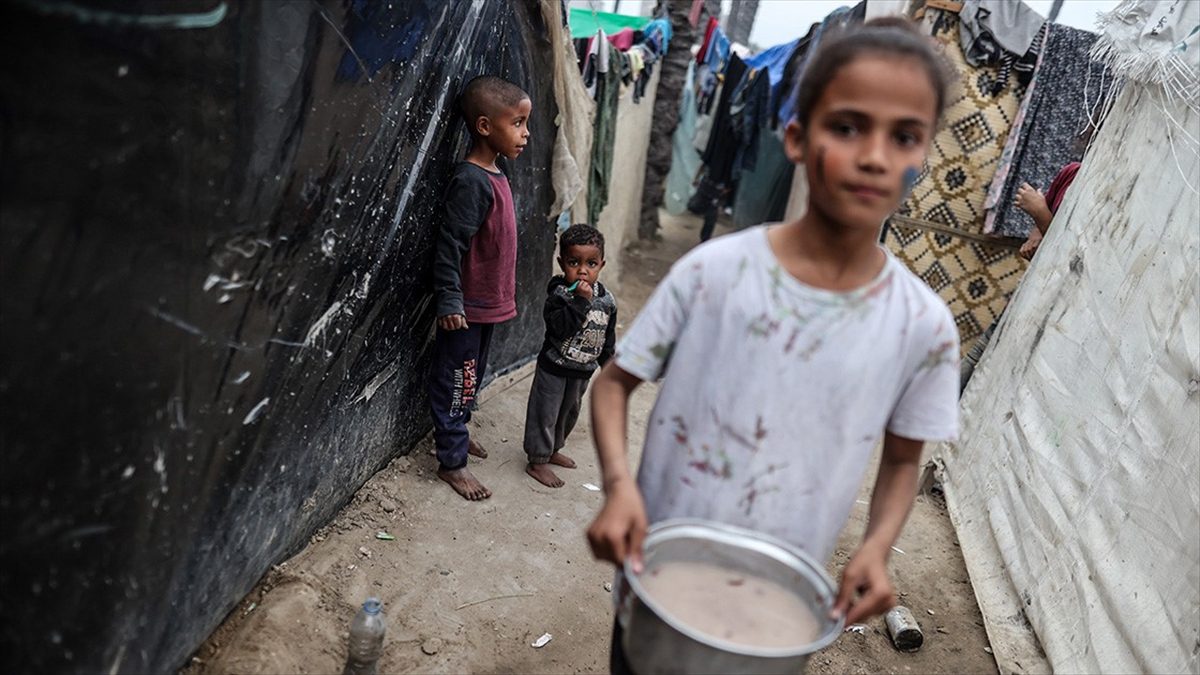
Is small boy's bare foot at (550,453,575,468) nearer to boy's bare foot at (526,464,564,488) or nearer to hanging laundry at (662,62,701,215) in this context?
boy's bare foot at (526,464,564,488)

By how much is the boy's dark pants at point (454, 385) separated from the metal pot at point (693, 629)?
2.12m

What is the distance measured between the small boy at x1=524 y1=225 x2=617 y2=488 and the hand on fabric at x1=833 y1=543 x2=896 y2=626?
218 cm

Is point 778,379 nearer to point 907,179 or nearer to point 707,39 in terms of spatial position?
point 907,179

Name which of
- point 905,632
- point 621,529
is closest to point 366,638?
point 621,529

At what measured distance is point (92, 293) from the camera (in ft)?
4.80

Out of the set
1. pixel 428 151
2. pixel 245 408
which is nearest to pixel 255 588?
pixel 245 408

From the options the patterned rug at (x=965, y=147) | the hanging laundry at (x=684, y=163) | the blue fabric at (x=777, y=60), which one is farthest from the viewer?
the hanging laundry at (x=684, y=163)

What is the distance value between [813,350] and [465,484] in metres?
2.42

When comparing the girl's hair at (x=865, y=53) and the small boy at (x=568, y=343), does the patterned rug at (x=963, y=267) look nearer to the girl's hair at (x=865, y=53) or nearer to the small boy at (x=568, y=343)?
the small boy at (x=568, y=343)

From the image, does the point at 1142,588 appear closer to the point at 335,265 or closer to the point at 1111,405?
the point at 1111,405

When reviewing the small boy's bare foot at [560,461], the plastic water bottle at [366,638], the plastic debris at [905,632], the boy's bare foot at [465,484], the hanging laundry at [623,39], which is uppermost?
the hanging laundry at [623,39]

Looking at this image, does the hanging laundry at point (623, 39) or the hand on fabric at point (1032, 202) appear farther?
the hanging laundry at point (623, 39)

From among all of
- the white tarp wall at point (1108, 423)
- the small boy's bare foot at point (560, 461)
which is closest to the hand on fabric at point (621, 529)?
the white tarp wall at point (1108, 423)

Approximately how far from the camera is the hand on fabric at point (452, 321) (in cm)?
314
